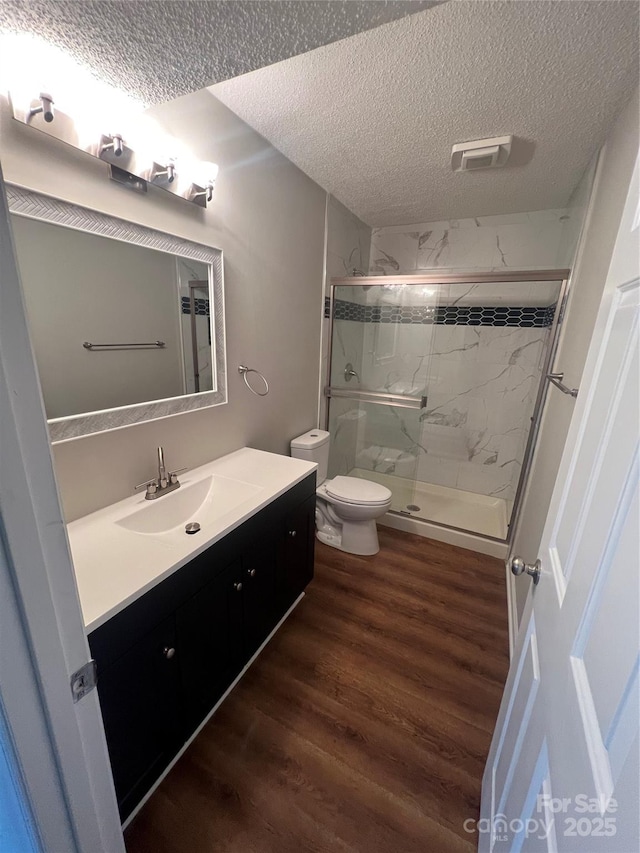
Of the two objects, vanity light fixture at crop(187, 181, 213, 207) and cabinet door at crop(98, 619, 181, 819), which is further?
vanity light fixture at crop(187, 181, 213, 207)

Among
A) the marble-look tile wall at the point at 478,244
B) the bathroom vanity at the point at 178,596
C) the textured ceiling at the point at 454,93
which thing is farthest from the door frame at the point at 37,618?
the marble-look tile wall at the point at 478,244

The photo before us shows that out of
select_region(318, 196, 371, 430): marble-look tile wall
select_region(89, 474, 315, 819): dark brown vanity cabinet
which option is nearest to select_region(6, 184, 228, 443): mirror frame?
select_region(89, 474, 315, 819): dark brown vanity cabinet

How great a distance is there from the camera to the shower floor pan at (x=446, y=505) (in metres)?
2.72

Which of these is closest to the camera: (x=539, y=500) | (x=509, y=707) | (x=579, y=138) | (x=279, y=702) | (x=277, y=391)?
(x=509, y=707)

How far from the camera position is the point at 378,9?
0.70 metres

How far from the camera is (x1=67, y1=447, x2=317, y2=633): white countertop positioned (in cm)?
91

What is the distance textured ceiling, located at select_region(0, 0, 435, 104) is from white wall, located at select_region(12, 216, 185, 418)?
0.46 meters

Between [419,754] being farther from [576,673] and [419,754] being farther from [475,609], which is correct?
[576,673]

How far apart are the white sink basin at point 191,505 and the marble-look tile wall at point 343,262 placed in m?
1.36

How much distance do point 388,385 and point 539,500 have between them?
5.09 ft

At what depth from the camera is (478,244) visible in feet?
9.09

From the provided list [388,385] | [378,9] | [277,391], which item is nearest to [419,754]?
[277,391]

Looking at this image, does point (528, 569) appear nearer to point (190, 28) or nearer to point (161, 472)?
point (161, 472)

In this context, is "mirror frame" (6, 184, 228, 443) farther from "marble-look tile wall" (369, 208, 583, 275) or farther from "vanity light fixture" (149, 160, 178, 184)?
"marble-look tile wall" (369, 208, 583, 275)
